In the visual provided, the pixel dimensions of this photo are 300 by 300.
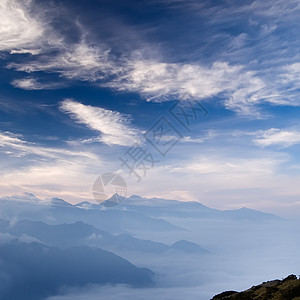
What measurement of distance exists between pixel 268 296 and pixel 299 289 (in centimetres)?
370

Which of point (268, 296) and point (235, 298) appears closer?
point (268, 296)

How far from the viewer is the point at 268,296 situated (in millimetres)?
25156

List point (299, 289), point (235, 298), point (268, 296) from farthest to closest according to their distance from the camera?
point (235, 298), point (268, 296), point (299, 289)

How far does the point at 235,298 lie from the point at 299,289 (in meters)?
8.35

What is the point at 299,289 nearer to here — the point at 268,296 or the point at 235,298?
the point at 268,296

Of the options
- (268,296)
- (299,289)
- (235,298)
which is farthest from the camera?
(235,298)

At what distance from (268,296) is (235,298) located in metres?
4.66

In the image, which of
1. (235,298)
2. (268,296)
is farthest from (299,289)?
(235,298)

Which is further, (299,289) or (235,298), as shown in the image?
(235,298)

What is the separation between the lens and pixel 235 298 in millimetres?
28797

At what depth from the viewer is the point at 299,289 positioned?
22406 mm
